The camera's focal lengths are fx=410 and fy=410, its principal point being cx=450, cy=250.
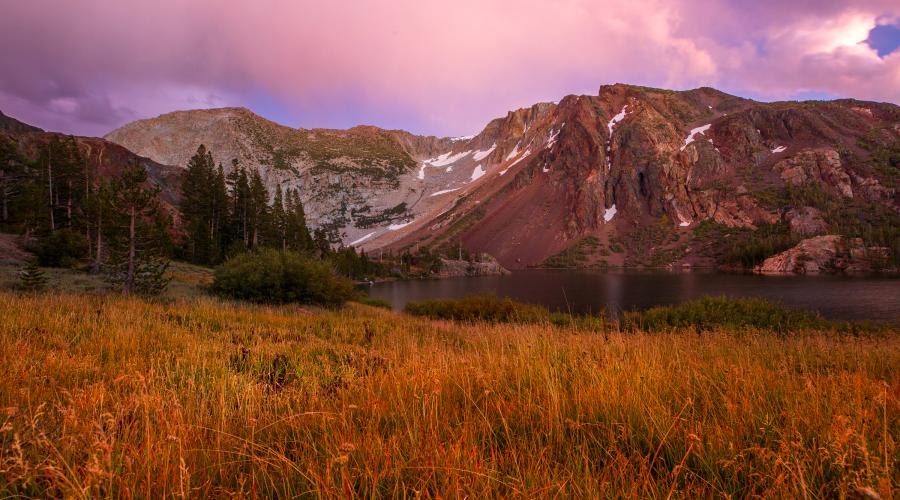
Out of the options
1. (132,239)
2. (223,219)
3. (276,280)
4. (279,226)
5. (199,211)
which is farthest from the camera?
(279,226)

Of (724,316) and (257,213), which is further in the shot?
(257,213)

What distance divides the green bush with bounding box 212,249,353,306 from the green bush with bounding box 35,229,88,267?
17376 millimetres

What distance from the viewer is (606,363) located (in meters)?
4.25

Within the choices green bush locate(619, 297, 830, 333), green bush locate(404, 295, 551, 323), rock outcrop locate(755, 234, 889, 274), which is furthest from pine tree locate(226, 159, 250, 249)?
rock outcrop locate(755, 234, 889, 274)

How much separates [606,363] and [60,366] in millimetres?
5472

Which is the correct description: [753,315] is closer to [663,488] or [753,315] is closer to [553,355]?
[553,355]

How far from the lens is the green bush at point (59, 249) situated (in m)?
31.3

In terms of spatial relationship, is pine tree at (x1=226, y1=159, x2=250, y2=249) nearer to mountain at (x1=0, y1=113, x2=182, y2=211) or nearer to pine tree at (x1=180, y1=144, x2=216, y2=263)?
pine tree at (x1=180, y1=144, x2=216, y2=263)

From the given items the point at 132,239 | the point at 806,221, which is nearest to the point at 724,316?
the point at 132,239

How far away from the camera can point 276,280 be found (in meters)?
23.5

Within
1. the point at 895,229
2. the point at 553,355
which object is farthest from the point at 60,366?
the point at 895,229

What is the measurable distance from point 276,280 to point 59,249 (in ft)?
73.9

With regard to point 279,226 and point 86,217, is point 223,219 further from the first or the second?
point 86,217

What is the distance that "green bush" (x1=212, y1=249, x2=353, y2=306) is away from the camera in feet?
76.8
